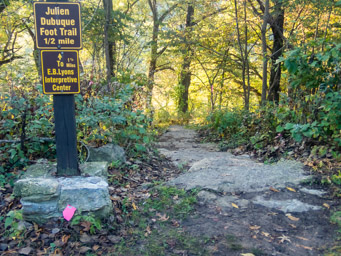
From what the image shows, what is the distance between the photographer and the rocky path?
2998 millimetres

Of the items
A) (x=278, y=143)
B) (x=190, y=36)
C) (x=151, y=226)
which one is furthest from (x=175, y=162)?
(x=190, y=36)

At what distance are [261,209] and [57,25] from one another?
3245 millimetres

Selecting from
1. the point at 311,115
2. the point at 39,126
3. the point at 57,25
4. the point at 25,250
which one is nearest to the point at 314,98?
the point at 311,115

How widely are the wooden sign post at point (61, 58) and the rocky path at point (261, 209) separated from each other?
1.77 m

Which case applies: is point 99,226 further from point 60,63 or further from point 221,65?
point 221,65

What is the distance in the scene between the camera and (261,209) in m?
3.71

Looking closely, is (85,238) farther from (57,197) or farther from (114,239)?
(57,197)

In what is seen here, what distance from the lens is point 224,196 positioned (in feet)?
13.4

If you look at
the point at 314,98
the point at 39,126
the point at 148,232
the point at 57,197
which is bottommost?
the point at 148,232

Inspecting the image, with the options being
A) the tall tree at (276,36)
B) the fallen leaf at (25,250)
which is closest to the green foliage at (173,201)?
the fallen leaf at (25,250)

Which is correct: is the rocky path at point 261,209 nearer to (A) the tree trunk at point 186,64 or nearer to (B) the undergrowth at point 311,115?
(B) the undergrowth at point 311,115

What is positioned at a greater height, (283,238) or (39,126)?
(39,126)

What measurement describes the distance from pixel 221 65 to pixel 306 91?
11021 mm

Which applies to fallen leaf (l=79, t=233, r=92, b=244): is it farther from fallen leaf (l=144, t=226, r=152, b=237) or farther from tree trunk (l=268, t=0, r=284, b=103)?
tree trunk (l=268, t=0, r=284, b=103)
